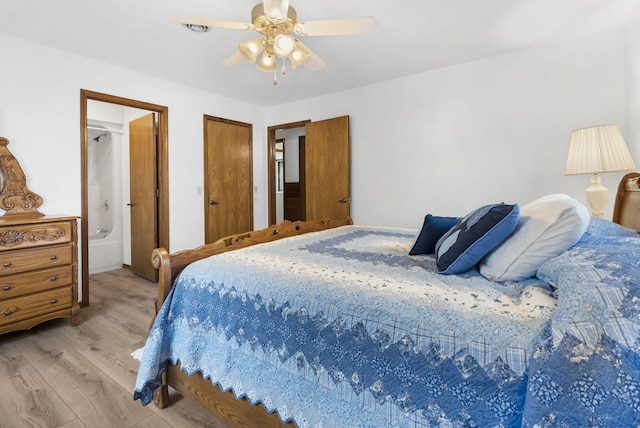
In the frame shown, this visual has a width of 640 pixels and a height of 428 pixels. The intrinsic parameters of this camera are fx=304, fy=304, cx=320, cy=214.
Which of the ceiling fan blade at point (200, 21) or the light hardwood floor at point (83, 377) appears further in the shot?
the ceiling fan blade at point (200, 21)

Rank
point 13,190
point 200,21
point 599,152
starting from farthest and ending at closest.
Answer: point 13,190, point 599,152, point 200,21

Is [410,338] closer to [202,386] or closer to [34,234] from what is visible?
[202,386]

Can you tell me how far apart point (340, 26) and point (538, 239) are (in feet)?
5.22

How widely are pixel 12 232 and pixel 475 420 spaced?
3096 mm

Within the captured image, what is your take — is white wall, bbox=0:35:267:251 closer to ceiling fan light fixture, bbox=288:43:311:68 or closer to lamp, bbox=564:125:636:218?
ceiling fan light fixture, bbox=288:43:311:68

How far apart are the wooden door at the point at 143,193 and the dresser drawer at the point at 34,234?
50.3 inches

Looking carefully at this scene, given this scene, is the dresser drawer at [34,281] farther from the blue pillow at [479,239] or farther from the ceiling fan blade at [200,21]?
the blue pillow at [479,239]

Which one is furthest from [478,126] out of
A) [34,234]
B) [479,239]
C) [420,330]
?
[34,234]

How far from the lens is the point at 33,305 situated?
238 centimetres

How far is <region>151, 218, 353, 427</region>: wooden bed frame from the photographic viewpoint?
1.22 meters

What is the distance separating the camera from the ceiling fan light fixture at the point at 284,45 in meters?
1.95

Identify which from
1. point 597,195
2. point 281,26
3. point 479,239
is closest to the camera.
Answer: point 479,239

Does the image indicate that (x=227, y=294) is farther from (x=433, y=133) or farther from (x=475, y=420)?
(x=433, y=133)

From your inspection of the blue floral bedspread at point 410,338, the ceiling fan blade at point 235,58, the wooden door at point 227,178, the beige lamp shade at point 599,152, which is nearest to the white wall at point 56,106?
the wooden door at point 227,178
